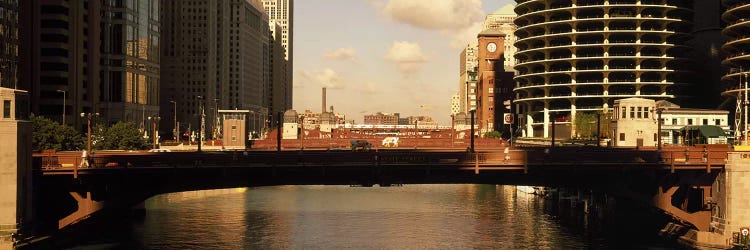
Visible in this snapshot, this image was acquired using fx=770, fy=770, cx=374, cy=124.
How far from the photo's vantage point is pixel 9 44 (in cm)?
14588

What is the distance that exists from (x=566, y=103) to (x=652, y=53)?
2426 cm

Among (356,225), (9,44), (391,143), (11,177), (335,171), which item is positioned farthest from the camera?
(9,44)

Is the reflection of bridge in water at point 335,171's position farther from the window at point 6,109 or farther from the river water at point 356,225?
the river water at point 356,225

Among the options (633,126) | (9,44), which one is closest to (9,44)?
(9,44)

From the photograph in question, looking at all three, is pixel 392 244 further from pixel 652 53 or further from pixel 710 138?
pixel 652 53

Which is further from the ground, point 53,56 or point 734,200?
point 53,56

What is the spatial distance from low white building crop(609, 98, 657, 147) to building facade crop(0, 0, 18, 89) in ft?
347

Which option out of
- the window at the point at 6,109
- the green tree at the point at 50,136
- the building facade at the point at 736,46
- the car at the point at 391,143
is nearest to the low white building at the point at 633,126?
the car at the point at 391,143

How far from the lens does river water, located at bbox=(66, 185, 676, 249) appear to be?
72062 mm

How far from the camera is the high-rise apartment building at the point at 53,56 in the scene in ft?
525

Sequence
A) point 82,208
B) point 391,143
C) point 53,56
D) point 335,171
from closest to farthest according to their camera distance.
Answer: point 82,208
point 335,171
point 391,143
point 53,56

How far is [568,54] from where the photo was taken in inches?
7628

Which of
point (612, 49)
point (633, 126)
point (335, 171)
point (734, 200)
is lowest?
point (734, 200)

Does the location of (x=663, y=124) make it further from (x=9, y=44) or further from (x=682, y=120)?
(x=9, y=44)
